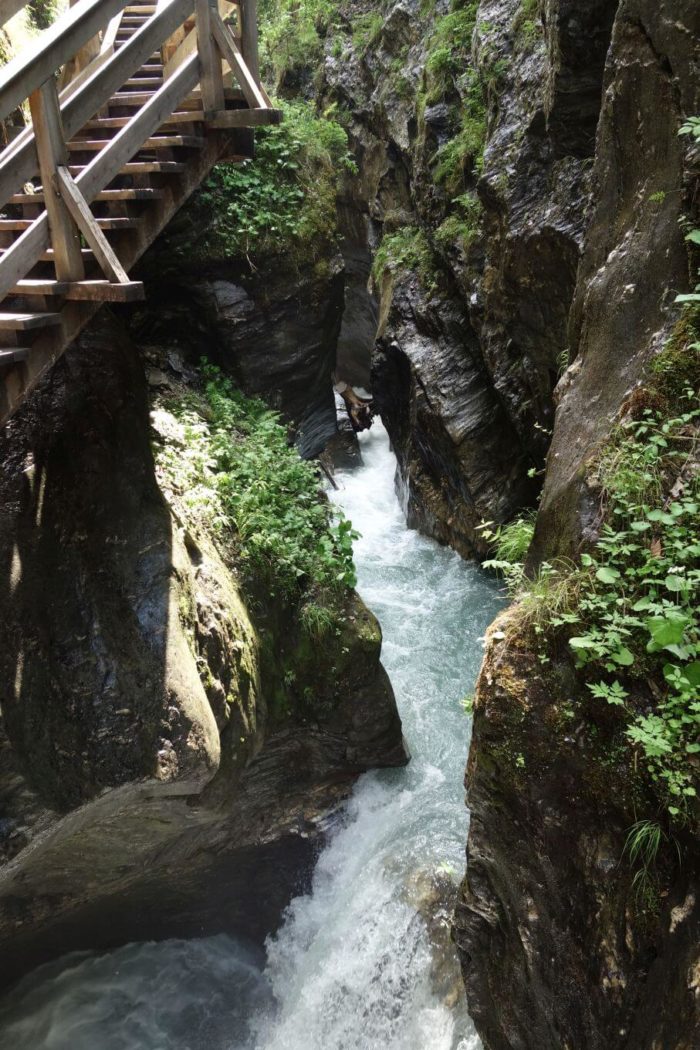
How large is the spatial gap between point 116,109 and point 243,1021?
8.16 metres

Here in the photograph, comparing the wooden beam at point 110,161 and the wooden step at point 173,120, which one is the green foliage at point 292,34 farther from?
the wooden beam at point 110,161

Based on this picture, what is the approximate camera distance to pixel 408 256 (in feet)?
37.5

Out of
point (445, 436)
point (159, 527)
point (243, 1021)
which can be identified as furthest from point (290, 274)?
point (243, 1021)

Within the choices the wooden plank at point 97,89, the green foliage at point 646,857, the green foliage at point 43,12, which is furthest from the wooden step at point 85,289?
the green foliage at point 43,12

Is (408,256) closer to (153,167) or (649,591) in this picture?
(153,167)

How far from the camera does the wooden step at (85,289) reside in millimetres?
3998

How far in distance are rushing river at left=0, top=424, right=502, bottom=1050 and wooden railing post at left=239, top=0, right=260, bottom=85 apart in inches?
261

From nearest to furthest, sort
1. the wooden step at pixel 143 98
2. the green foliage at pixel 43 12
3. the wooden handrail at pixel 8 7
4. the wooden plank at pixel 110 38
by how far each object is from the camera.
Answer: the wooden handrail at pixel 8 7 < the wooden step at pixel 143 98 < the wooden plank at pixel 110 38 < the green foliage at pixel 43 12

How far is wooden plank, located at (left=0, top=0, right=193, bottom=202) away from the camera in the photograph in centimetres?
384

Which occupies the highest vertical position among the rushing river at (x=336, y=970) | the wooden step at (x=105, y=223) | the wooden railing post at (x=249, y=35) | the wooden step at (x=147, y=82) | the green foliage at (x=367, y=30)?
the green foliage at (x=367, y=30)

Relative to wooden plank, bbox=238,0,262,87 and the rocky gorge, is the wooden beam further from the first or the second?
the rocky gorge

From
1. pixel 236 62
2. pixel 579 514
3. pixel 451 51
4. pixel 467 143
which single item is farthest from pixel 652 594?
pixel 451 51

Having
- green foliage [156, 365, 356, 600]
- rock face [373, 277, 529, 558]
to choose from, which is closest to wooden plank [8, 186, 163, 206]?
green foliage [156, 365, 356, 600]

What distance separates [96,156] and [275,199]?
5268 mm
